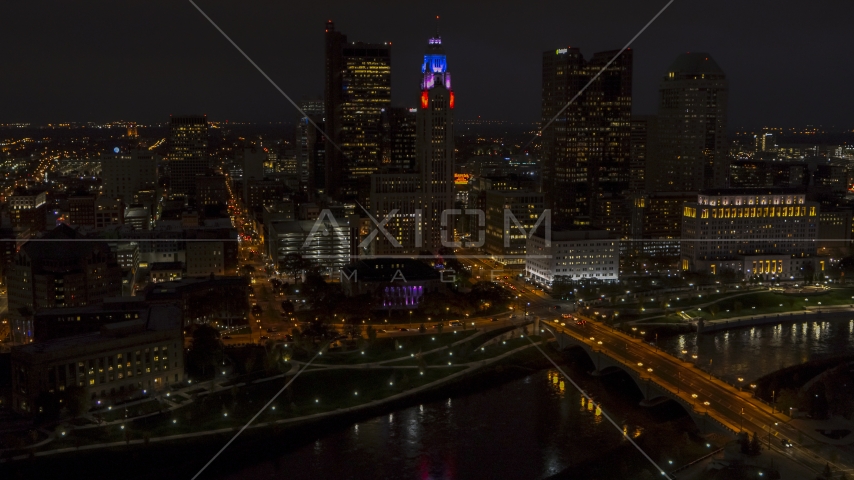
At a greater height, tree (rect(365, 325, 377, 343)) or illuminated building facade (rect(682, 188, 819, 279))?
illuminated building facade (rect(682, 188, 819, 279))

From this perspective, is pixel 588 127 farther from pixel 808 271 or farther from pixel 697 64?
pixel 808 271

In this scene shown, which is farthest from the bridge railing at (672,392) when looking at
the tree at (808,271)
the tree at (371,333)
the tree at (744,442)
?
the tree at (808,271)

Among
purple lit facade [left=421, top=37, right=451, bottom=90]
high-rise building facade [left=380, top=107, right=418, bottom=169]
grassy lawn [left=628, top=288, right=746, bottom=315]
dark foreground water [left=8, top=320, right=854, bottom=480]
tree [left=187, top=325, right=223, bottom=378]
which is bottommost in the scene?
dark foreground water [left=8, top=320, right=854, bottom=480]

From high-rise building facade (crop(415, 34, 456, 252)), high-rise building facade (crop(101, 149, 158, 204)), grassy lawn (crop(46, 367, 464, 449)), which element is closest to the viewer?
grassy lawn (crop(46, 367, 464, 449))

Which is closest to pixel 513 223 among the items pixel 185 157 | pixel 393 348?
pixel 393 348

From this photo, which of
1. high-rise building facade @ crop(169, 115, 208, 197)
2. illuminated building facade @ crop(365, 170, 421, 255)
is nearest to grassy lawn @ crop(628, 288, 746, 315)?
illuminated building facade @ crop(365, 170, 421, 255)

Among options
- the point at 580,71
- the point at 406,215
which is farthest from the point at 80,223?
the point at 580,71

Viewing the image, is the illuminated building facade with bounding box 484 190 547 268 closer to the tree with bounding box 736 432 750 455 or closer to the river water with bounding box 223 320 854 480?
the river water with bounding box 223 320 854 480
